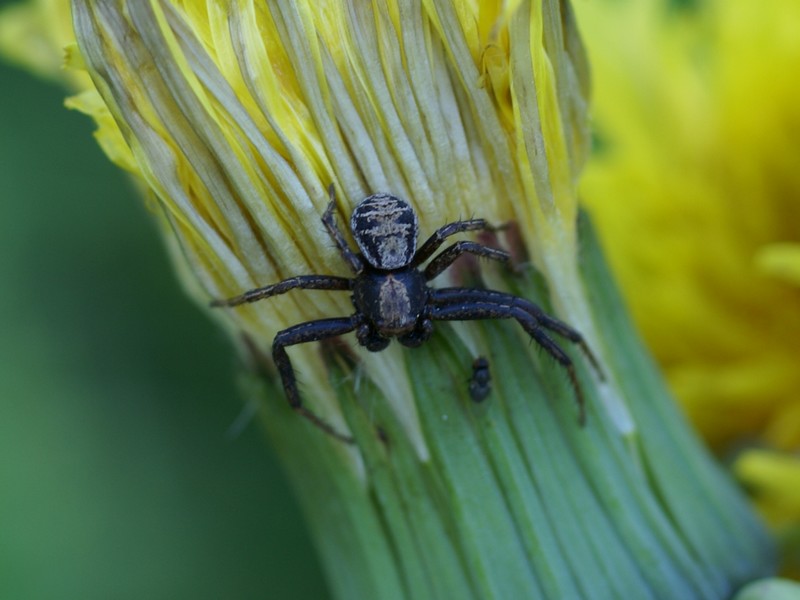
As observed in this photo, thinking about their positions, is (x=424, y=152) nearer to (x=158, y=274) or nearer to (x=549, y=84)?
(x=549, y=84)

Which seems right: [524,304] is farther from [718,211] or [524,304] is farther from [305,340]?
[718,211]

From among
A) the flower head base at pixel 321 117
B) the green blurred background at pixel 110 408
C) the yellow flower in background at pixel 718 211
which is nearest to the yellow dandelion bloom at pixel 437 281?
the flower head base at pixel 321 117

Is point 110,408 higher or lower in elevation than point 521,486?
higher

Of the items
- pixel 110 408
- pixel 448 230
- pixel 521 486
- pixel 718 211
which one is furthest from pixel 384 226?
pixel 110 408

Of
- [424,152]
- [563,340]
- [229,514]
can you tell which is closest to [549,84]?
[424,152]

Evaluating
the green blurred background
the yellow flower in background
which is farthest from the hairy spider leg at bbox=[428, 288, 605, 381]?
the green blurred background

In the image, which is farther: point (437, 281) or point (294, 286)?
point (437, 281)
